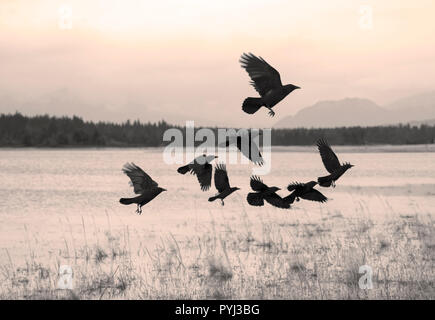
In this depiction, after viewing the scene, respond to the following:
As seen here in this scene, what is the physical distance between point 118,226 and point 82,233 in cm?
209

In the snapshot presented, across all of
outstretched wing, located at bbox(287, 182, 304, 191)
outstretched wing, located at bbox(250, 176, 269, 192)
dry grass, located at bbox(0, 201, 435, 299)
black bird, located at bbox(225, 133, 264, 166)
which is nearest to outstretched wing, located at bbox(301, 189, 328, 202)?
outstretched wing, located at bbox(287, 182, 304, 191)

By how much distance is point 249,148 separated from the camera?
3.75 meters

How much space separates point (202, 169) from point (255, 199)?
40cm

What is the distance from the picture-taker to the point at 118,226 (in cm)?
2489

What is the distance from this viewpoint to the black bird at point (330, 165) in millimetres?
3947

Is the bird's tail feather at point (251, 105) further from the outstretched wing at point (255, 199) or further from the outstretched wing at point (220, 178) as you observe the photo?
the outstretched wing at point (255, 199)

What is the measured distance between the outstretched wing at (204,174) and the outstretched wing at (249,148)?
0.37 meters

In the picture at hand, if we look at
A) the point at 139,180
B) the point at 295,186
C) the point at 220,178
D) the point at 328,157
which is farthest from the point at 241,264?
the point at 295,186

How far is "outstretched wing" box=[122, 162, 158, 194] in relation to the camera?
4262 millimetres

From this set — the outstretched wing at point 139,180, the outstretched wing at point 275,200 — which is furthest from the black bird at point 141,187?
the outstretched wing at point 275,200

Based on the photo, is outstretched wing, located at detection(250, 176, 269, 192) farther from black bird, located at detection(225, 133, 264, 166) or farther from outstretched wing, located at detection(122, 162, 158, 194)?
outstretched wing, located at detection(122, 162, 158, 194)

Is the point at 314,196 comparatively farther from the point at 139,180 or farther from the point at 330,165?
the point at 139,180
